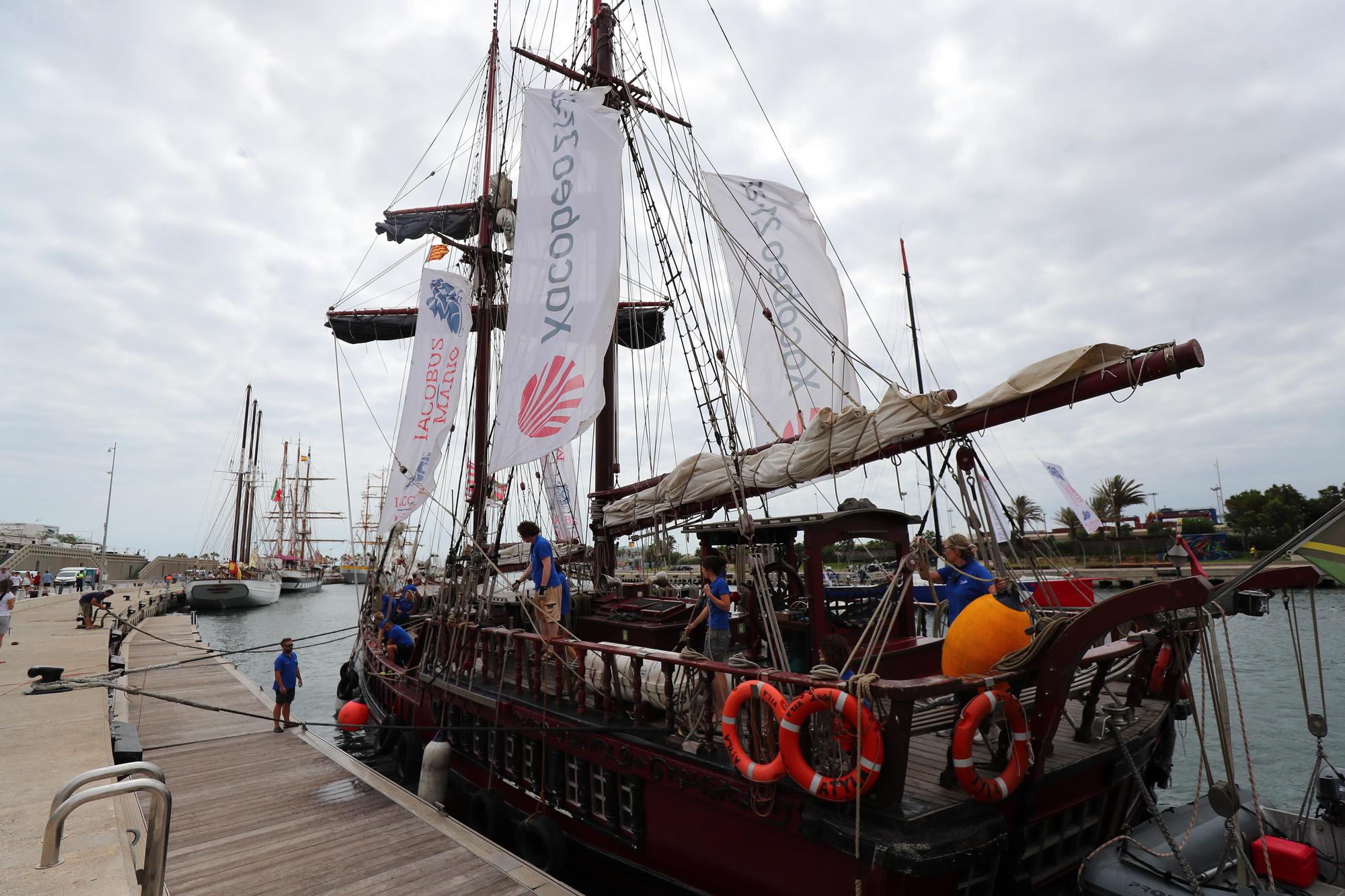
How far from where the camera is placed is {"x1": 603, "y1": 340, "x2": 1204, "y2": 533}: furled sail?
A: 5.21m

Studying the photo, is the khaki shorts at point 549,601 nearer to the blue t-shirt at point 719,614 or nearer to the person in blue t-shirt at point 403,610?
the blue t-shirt at point 719,614

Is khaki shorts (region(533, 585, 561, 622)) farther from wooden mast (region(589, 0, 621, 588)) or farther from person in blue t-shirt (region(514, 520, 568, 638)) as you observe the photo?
wooden mast (region(589, 0, 621, 588))

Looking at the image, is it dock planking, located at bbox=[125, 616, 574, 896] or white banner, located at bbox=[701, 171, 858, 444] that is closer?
dock planking, located at bbox=[125, 616, 574, 896]

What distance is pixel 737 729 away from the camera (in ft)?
16.7

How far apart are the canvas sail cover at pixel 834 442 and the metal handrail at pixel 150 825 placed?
525 cm

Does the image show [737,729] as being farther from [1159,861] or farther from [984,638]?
[1159,861]

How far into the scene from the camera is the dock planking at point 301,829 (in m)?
5.81

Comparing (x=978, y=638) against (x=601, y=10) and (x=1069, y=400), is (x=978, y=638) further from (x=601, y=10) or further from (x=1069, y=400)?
(x=601, y=10)

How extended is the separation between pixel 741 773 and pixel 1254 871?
3.74m

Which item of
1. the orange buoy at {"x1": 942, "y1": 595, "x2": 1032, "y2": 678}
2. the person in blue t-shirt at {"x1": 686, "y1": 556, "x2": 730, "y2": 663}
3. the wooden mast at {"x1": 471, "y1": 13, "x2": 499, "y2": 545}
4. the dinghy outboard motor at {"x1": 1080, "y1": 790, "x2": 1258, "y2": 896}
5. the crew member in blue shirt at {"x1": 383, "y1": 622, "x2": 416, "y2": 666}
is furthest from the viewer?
the wooden mast at {"x1": 471, "y1": 13, "x2": 499, "y2": 545}

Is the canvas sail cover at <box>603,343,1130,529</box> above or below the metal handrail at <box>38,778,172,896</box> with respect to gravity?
above

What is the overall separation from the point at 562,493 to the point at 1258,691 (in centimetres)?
2187

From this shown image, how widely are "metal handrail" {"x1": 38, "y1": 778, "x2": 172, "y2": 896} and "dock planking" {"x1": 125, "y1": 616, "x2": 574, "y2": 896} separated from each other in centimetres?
270

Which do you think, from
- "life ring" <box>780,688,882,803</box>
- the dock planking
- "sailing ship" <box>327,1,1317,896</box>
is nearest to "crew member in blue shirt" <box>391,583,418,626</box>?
"sailing ship" <box>327,1,1317,896</box>
